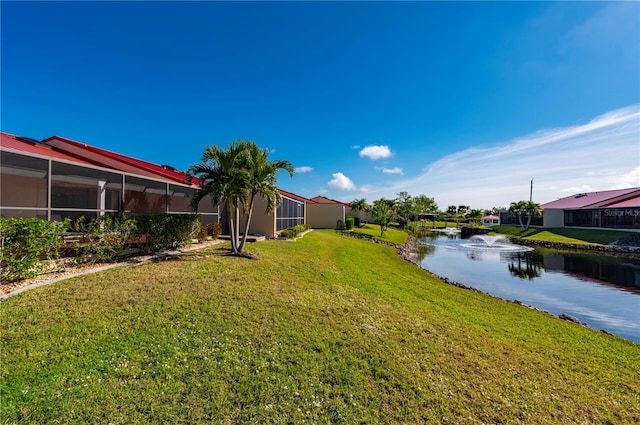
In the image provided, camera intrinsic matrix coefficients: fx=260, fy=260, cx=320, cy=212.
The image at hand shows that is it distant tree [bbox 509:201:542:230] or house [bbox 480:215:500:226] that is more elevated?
distant tree [bbox 509:201:542:230]

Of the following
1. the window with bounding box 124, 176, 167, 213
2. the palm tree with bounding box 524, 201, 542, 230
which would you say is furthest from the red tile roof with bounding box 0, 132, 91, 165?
the palm tree with bounding box 524, 201, 542, 230

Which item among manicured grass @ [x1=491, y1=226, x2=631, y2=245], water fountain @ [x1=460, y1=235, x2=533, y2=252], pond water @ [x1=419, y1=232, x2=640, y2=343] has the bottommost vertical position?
pond water @ [x1=419, y1=232, x2=640, y2=343]

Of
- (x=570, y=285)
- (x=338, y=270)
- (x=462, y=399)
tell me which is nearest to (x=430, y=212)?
(x=570, y=285)

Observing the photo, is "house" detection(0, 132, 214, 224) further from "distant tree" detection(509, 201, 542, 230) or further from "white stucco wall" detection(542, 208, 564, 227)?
"white stucco wall" detection(542, 208, 564, 227)

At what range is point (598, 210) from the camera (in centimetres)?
3628

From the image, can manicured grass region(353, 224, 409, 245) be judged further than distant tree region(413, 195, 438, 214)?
No

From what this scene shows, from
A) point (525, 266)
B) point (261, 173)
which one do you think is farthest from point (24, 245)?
point (525, 266)

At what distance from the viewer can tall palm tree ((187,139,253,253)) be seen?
34.2 feet

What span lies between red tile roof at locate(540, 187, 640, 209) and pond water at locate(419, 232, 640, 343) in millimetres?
18433

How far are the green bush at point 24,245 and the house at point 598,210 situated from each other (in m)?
49.8

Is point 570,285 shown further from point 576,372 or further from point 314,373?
point 314,373

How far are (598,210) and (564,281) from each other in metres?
32.6

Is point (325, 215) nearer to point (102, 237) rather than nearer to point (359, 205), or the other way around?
point (359, 205)

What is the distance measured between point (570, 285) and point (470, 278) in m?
5.07
